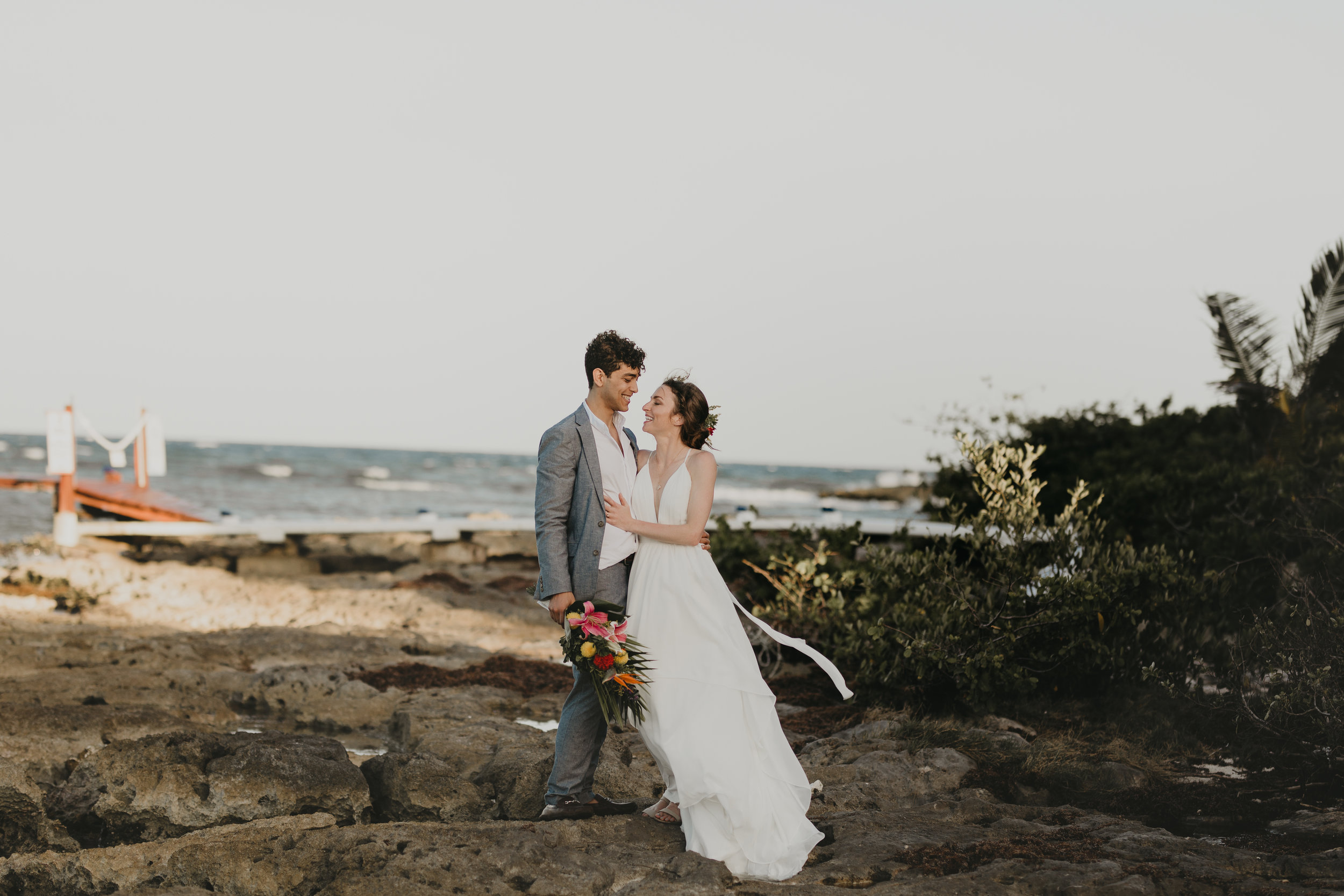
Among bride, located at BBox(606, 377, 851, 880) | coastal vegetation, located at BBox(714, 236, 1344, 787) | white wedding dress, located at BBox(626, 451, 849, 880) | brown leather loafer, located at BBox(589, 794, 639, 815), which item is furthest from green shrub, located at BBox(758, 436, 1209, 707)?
brown leather loafer, located at BBox(589, 794, 639, 815)

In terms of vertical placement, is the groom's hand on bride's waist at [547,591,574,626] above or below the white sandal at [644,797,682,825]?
above

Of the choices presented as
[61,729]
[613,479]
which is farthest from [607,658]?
[61,729]

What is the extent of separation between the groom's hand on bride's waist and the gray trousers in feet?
0.41

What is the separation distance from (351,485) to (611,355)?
43.5m

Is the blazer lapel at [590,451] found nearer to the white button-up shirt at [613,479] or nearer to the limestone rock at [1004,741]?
the white button-up shirt at [613,479]

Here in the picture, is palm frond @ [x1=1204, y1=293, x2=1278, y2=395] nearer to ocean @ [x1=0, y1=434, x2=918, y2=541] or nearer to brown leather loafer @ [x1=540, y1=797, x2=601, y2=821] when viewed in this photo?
ocean @ [x1=0, y1=434, x2=918, y2=541]

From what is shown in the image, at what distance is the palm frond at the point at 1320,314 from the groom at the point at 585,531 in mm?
9376

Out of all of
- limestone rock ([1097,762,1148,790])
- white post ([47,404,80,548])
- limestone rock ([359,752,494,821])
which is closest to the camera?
limestone rock ([359,752,494,821])

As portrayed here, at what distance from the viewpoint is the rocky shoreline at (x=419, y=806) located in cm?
363

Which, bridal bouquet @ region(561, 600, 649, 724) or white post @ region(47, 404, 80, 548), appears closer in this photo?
bridal bouquet @ region(561, 600, 649, 724)

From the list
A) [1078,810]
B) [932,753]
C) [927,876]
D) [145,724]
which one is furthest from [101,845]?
[1078,810]

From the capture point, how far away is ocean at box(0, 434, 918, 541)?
27.0 metres

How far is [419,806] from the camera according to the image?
15.1 ft

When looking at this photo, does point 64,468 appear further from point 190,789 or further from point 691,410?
point 691,410
